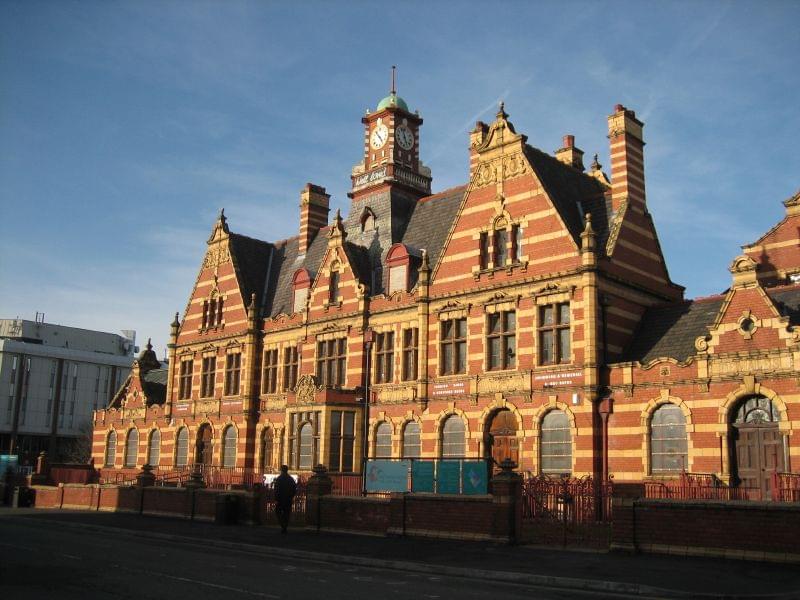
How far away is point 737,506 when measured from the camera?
1836cm

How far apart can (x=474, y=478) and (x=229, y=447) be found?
1006 inches

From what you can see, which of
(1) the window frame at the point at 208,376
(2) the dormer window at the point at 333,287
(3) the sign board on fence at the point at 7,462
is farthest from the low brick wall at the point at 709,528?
(3) the sign board on fence at the point at 7,462

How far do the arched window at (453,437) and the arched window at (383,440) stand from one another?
12.0 ft

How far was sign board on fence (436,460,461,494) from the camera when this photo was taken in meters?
26.7

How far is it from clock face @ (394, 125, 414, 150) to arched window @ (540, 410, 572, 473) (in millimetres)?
21759

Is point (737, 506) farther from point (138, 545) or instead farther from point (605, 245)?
point (605, 245)

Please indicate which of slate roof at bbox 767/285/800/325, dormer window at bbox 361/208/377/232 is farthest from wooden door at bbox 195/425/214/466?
slate roof at bbox 767/285/800/325

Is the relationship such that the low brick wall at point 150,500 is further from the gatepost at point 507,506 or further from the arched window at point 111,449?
the arched window at point 111,449

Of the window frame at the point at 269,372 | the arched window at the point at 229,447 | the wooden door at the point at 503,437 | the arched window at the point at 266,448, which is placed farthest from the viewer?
the arched window at the point at 229,447

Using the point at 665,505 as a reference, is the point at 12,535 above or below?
below

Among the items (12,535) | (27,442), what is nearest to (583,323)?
(12,535)

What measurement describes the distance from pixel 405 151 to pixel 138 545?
31.6 metres

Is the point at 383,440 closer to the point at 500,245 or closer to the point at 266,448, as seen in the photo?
the point at 266,448

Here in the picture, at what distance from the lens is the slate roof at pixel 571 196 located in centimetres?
3500
